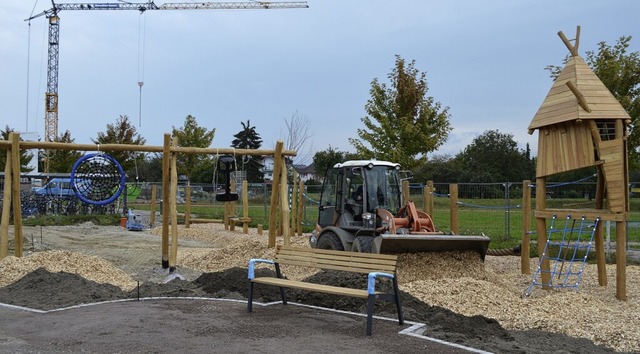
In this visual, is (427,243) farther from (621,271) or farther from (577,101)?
(577,101)

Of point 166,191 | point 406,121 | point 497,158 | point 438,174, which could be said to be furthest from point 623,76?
point 497,158

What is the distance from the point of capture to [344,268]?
820 cm

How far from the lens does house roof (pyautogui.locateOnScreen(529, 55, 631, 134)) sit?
1071cm

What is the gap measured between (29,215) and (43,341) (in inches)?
1054

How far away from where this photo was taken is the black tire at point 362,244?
39.7 feet

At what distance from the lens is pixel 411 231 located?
40.6 feet

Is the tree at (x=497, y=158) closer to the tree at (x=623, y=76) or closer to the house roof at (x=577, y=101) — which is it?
the tree at (x=623, y=76)

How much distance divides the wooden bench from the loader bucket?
104 inches

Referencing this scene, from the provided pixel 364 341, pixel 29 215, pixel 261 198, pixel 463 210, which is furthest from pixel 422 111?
pixel 364 341

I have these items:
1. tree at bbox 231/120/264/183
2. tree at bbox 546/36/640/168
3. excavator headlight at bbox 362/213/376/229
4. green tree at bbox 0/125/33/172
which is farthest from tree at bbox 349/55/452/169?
tree at bbox 231/120/264/183

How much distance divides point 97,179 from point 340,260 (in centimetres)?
694

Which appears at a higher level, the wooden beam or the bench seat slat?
the wooden beam

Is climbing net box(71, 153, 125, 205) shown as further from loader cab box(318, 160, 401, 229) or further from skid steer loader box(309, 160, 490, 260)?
loader cab box(318, 160, 401, 229)

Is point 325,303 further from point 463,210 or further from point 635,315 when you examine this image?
point 463,210
